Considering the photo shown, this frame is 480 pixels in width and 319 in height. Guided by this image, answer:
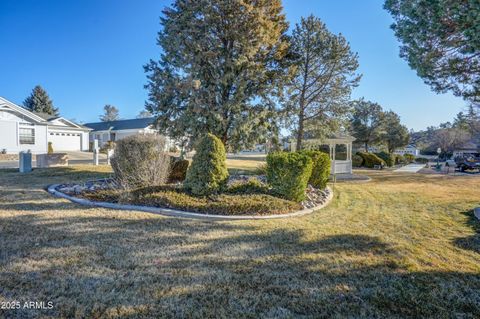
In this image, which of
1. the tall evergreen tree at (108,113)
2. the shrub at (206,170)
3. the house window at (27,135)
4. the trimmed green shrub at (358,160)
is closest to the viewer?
the shrub at (206,170)

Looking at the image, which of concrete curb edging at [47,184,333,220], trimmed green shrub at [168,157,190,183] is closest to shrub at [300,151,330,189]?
concrete curb edging at [47,184,333,220]

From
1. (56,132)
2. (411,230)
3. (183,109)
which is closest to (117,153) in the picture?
(183,109)

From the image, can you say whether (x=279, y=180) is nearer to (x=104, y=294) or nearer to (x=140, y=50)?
(x=104, y=294)

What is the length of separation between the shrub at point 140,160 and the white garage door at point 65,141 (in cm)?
2303

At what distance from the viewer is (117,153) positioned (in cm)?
765

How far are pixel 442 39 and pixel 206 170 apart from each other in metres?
5.59

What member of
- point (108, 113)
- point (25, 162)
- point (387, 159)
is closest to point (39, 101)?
point (108, 113)

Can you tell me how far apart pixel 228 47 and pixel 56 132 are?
76.3 feet

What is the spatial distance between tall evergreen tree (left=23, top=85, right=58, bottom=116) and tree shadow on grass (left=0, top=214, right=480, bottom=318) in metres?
42.6

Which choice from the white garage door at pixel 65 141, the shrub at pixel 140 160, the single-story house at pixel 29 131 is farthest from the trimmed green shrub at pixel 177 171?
the white garage door at pixel 65 141

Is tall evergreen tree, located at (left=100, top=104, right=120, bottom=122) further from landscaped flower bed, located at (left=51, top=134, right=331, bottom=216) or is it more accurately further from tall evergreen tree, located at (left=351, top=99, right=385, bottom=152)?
landscaped flower bed, located at (left=51, top=134, right=331, bottom=216)

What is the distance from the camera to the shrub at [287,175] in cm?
681

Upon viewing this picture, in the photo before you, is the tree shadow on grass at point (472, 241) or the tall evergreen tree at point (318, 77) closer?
the tree shadow on grass at point (472, 241)

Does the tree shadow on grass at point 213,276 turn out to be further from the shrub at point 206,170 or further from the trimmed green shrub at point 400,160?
the trimmed green shrub at point 400,160
